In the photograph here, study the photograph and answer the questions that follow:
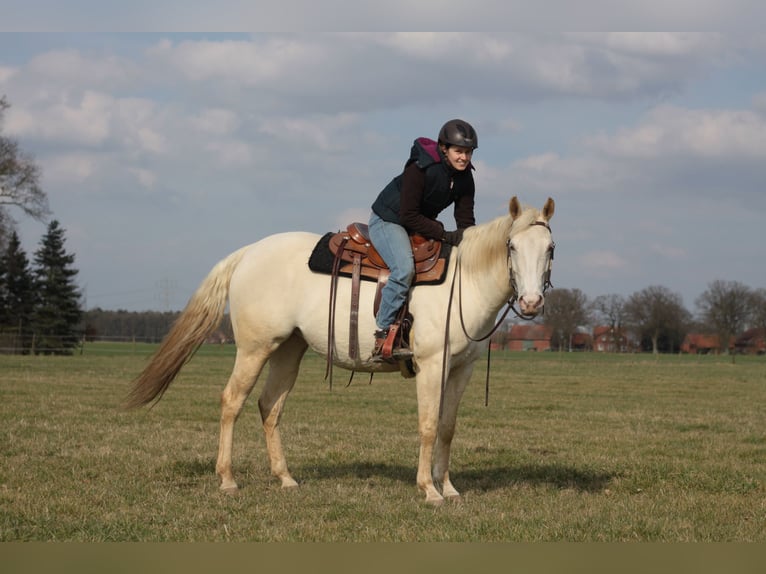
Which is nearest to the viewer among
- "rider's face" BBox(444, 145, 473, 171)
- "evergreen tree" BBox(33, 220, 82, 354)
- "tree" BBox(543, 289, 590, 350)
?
"rider's face" BBox(444, 145, 473, 171)

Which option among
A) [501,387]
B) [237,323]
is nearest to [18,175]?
[501,387]

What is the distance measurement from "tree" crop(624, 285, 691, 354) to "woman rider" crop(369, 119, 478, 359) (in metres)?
97.1

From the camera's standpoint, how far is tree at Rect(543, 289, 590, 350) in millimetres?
91125

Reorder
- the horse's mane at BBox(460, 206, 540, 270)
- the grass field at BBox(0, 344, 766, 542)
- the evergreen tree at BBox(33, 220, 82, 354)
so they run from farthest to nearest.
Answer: the evergreen tree at BBox(33, 220, 82, 354), the horse's mane at BBox(460, 206, 540, 270), the grass field at BBox(0, 344, 766, 542)

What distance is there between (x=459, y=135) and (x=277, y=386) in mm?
3260

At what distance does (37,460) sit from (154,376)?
1778mm

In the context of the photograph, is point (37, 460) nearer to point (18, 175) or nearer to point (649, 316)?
point (18, 175)

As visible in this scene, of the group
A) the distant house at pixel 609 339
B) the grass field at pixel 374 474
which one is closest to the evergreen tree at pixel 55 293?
the grass field at pixel 374 474

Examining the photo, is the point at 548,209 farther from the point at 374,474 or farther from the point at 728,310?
the point at 728,310

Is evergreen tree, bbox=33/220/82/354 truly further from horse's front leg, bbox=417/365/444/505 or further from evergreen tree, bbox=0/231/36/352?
horse's front leg, bbox=417/365/444/505

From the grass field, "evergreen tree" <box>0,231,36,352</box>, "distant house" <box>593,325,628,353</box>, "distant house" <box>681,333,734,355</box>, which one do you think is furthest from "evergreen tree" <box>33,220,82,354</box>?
"distant house" <box>681,333,734,355</box>

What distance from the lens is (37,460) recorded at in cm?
911

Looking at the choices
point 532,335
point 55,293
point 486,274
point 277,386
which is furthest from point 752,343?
point 486,274

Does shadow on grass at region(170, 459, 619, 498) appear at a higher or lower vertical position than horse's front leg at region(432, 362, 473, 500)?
lower
